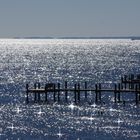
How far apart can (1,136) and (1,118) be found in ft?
40.8

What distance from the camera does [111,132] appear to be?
6669 centimetres

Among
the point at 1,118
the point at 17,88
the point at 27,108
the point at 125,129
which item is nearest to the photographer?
the point at 125,129

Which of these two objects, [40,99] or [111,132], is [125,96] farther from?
[111,132]

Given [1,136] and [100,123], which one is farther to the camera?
[100,123]

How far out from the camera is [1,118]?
7838 centimetres

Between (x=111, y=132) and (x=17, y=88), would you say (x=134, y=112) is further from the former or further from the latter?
(x=17, y=88)


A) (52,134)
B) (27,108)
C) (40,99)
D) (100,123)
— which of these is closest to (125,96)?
(40,99)

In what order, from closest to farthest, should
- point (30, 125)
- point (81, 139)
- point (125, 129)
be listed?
point (81, 139) < point (125, 129) < point (30, 125)

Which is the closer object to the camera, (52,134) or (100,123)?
(52,134)

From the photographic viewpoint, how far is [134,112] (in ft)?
263

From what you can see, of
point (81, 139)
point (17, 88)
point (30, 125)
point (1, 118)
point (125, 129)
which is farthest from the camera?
point (17, 88)

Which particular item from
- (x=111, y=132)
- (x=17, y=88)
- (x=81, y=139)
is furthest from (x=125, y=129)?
(x=17, y=88)

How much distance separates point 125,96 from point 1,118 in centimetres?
3062

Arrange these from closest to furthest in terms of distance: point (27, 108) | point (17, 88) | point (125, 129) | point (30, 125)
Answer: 1. point (125, 129)
2. point (30, 125)
3. point (27, 108)
4. point (17, 88)
